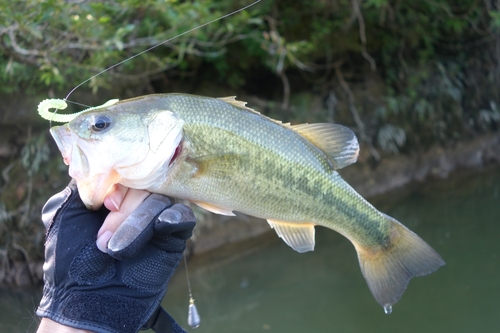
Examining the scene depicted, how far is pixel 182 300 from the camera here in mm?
5000

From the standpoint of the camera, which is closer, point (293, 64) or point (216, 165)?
point (216, 165)

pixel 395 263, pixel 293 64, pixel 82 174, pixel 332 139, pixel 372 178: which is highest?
pixel 82 174

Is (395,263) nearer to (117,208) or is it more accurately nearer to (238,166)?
(238,166)

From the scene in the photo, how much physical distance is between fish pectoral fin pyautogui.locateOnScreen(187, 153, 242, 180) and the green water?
2.42 meters

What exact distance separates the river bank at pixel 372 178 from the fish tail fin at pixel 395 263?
3620 mm

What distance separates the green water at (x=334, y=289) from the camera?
4.50m

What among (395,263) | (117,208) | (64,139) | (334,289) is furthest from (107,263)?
(334,289)

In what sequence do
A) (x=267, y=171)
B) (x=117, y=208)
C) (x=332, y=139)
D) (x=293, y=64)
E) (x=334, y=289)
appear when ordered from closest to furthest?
1. (x=117, y=208)
2. (x=267, y=171)
3. (x=332, y=139)
4. (x=334, y=289)
5. (x=293, y=64)

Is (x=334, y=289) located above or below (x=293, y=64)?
below

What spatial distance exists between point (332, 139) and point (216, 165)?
1.82 ft

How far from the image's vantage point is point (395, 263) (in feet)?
7.13

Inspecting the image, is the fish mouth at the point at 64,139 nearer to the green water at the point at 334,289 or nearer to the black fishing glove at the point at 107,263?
the black fishing glove at the point at 107,263

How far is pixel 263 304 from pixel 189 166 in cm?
347

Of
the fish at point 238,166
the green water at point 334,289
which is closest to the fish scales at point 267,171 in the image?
the fish at point 238,166
